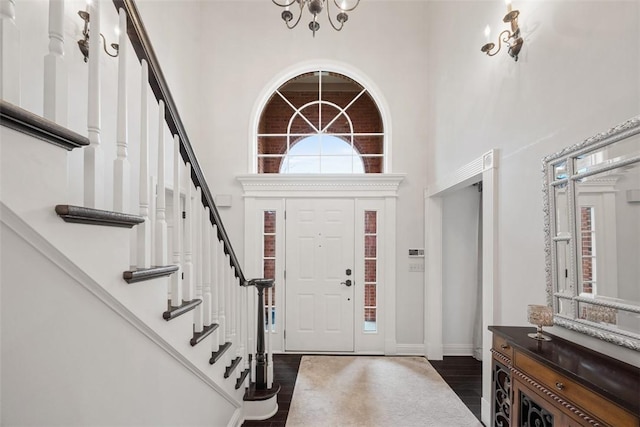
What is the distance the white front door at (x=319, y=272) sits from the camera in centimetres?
386

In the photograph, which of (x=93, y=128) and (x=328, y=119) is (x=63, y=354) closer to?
(x=93, y=128)

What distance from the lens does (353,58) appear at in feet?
13.0

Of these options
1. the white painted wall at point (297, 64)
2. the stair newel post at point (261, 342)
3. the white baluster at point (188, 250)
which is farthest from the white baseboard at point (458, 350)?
the white baluster at point (188, 250)

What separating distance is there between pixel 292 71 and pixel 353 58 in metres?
0.81

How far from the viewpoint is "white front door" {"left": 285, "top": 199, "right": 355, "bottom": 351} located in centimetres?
386

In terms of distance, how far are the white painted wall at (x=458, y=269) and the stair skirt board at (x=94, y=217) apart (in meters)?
3.59

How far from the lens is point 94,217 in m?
0.85

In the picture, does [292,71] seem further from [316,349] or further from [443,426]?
[443,426]

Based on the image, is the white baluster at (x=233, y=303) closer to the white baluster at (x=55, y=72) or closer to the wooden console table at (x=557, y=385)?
the white baluster at (x=55, y=72)

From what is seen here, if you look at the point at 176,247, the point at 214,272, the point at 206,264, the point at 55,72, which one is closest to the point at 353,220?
the point at 214,272

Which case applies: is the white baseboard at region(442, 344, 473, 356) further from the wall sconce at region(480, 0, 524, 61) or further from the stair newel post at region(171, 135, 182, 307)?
the stair newel post at region(171, 135, 182, 307)

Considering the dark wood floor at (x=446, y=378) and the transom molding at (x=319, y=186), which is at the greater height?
the transom molding at (x=319, y=186)

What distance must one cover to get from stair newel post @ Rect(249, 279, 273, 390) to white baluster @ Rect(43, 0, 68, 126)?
74.7 inches

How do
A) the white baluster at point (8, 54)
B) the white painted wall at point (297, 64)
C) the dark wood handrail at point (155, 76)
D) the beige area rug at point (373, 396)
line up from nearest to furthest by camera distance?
the white baluster at point (8, 54) → the dark wood handrail at point (155, 76) → the beige area rug at point (373, 396) → the white painted wall at point (297, 64)
